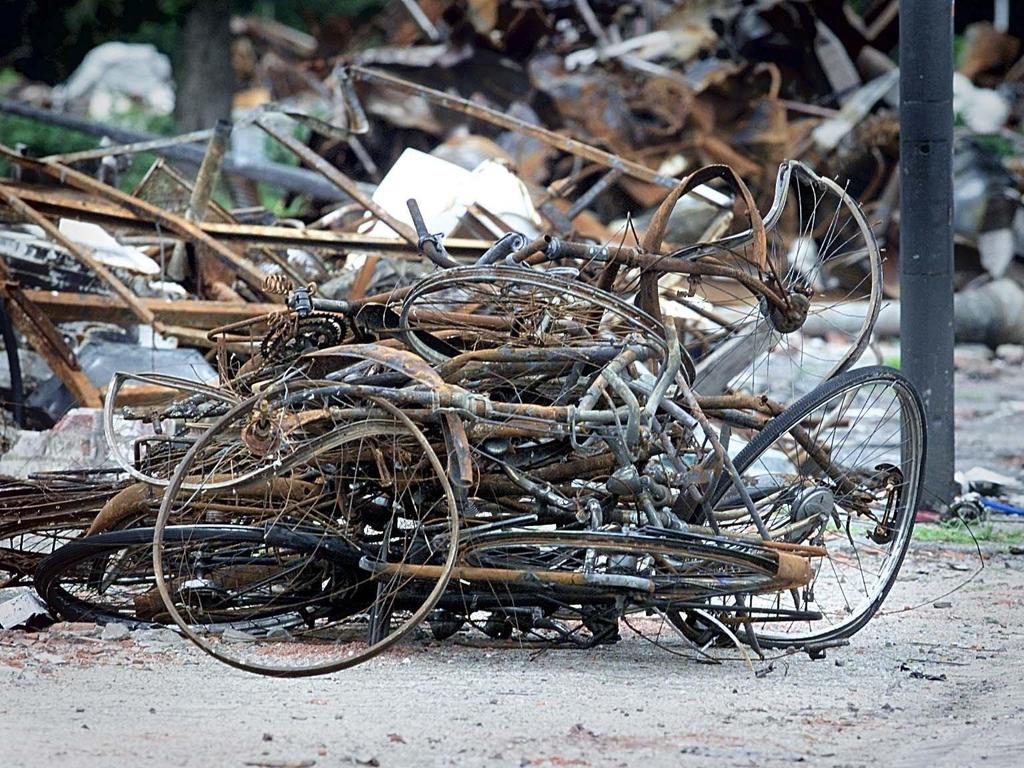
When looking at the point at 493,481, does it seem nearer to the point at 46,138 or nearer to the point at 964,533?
the point at 964,533

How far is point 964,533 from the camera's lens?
6.61m

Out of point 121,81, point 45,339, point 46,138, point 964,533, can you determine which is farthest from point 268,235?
point 121,81

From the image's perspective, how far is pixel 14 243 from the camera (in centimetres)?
820

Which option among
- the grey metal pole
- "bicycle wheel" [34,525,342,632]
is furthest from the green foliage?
"bicycle wheel" [34,525,342,632]

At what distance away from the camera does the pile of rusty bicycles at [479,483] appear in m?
4.04

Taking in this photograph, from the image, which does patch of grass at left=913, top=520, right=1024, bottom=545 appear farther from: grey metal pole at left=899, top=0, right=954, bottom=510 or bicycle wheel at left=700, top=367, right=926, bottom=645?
bicycle wheel at left=700, top=367, right=926, bottom=645

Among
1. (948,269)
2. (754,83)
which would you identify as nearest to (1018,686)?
(948,269)

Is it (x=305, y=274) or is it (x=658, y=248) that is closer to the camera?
(x=658, y=248)

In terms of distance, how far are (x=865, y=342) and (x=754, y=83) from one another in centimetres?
1204

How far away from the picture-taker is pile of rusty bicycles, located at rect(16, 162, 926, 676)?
13.2ft

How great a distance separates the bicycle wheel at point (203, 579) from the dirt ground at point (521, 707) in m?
0.12

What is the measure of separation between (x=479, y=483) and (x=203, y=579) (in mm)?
975

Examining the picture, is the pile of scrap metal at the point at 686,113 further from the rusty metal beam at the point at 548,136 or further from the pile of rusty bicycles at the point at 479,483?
the pile of rusty bicycles at the point at 479,483

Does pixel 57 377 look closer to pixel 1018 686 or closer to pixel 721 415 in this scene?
pixel 721 415
